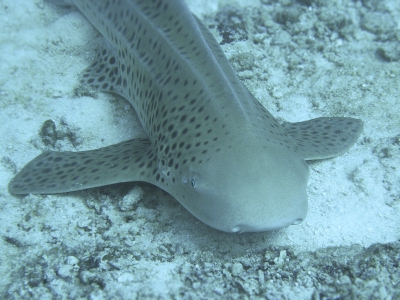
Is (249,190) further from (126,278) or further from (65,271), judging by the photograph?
(65,271)

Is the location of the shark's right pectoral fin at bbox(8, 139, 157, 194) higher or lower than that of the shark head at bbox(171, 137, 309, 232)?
lower

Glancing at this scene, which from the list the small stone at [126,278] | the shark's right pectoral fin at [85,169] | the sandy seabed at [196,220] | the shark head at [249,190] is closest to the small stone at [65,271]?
the sandy seabed at [196,220]

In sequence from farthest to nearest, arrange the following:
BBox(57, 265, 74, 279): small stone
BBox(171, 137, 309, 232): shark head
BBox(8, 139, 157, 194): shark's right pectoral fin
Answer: BBox(8, 139, 157, 194): shark's right pectoral fin < BBox(57, 265, 74, 279): small stone < BBox(171, 137, 309, 232): shark head

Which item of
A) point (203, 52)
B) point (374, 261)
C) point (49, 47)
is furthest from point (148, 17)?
point (374, 261)

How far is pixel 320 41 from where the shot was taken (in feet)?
18.2

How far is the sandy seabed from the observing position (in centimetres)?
265

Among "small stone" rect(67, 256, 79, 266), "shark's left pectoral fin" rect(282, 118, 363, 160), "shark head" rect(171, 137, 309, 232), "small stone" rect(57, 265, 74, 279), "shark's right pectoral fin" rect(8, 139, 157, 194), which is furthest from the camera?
"shark's left pectoral fin" rect(282, 118, 363, 160)

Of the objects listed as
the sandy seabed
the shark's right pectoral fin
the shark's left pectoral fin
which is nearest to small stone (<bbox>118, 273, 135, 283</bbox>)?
the sandy seabed

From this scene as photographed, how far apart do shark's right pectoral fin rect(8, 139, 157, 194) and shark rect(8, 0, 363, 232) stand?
1 centimetres

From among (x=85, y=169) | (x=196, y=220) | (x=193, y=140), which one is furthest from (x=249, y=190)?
(x=85, y=169)

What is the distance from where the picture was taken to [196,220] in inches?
127

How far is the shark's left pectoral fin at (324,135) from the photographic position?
11.6ft

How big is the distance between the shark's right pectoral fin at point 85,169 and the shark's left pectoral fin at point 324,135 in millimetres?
1634

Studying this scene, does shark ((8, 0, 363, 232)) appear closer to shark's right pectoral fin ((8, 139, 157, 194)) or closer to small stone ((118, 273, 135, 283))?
shark's right pectoral fin ((8, 139, 157, 194))
